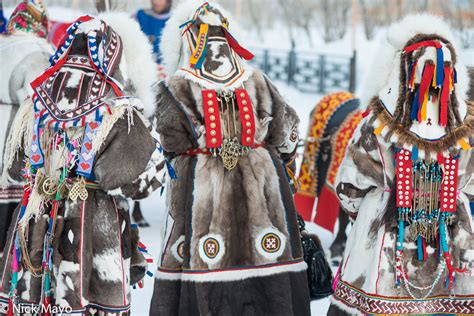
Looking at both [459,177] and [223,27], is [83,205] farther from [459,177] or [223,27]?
[459,177]

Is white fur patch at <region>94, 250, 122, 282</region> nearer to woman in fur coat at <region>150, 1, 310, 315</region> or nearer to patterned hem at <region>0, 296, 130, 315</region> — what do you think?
patterned hem at <region>0, 296, 130, 315</region>

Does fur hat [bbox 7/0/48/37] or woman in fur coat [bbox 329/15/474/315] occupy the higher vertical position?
fur hat [bbox 7/0/48/37]

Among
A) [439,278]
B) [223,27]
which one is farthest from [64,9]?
[439,278]

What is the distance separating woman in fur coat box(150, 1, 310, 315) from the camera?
3.76 m

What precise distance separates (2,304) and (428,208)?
1880mm

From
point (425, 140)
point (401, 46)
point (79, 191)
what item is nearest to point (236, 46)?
point (401, 46)

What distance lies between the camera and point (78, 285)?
3.05m

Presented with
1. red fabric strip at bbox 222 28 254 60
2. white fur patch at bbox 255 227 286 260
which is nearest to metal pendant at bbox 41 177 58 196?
white fur patch at bbox 255 227 286 260

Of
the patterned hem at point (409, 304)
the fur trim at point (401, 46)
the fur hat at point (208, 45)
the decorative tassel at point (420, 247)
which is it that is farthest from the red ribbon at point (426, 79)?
the fur hat at point (208, 45)

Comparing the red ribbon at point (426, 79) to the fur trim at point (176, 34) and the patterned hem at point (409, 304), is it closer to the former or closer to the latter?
the patterned hem at point (409, 304)

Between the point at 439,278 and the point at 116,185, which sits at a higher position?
the point at 116,185

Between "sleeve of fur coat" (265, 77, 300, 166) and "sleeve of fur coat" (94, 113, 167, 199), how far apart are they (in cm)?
91

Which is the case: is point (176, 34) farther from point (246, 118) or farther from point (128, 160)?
point (128, 160)

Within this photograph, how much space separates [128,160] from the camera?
3.10m
